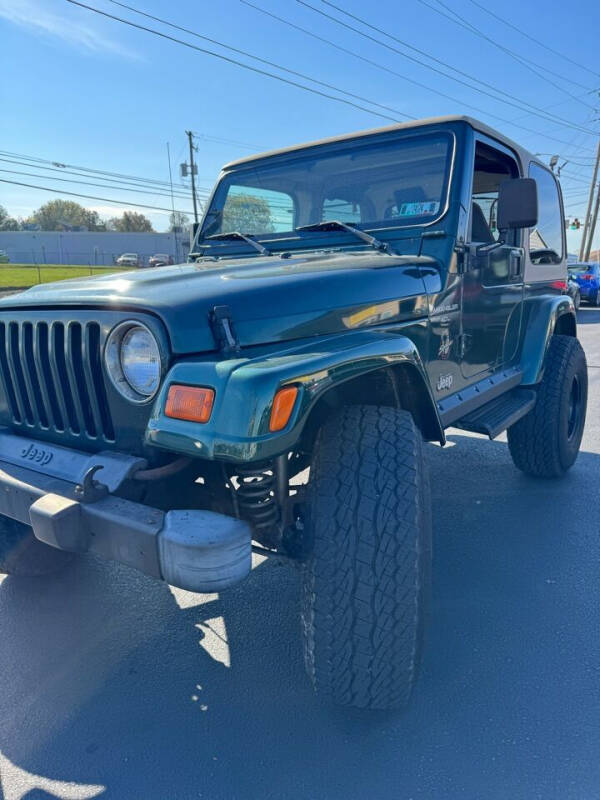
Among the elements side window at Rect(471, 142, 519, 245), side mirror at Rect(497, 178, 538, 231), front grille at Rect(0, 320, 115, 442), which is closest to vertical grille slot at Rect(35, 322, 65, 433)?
front grille at Rect(0, 320, 115, 442)

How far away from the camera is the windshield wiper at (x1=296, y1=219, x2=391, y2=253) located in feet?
8.84

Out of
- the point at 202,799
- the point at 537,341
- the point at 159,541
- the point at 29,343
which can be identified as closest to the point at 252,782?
the point at 202,799

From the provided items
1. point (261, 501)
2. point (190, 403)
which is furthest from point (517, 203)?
point (190, 403)

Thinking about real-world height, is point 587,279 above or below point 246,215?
below

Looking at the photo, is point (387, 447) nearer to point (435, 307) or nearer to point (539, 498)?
point (435, 307)

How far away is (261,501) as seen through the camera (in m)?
1.90

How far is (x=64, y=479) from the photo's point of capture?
183 centimetres

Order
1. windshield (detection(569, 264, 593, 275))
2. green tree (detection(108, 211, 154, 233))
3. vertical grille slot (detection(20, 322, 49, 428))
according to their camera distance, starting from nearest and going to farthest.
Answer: vertical grille slot (detection(20, 322, 49, 428)) < windshield (detection(569, 264, 593, 275)) < green tree (detection(108, 211, 154, 233))

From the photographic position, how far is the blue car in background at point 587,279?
18.6 metres

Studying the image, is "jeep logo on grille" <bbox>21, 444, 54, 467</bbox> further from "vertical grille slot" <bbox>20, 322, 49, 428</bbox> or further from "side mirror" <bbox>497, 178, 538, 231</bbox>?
"side mirror" <bbox>497, 178, 538, 231</bbox>

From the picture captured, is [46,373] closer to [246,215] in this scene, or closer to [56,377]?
[56,377]

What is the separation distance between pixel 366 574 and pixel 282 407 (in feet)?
1.99

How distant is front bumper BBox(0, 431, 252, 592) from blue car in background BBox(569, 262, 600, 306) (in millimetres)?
19465

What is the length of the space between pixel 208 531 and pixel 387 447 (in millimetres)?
666
